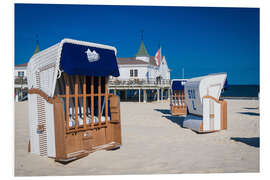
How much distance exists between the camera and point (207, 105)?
7676 millimetres

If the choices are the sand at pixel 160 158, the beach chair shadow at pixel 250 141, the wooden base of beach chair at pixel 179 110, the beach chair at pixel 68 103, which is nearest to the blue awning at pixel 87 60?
the beach chair at pixel 68 103

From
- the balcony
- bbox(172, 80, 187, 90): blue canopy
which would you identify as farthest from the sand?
the balcony

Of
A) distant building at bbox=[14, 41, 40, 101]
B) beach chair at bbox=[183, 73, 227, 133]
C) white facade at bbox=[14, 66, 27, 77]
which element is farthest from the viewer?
white facade at bbox=[14, 66, 27, 77]

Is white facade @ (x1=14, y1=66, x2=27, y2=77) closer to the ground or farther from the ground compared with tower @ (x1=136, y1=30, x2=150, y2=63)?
closer to the ground

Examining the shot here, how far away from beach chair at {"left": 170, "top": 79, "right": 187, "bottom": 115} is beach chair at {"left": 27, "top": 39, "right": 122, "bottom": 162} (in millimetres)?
8143

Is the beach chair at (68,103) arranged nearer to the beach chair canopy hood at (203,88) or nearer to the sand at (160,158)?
the sand at (160,158)

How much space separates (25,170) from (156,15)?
501 centimetres

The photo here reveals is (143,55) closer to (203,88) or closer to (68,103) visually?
(203,88)

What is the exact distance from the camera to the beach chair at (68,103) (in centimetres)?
462

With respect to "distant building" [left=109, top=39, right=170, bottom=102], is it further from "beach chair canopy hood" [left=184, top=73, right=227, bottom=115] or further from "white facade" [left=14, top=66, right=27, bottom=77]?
"beach chair canopy hood" [left=184, top=73, right=227, bottom=115]

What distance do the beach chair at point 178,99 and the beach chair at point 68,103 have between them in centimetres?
814

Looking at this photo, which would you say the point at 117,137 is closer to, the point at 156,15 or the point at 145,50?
the point at 156,15

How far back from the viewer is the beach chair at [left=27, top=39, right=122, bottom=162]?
462 cm

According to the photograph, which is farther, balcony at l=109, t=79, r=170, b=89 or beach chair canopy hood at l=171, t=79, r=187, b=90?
balcony at l=109, t=79, r=170, b=89
